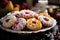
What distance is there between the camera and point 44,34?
32.3 inches

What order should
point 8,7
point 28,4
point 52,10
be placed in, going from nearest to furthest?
point 8,7, point 52,10, point 28,4

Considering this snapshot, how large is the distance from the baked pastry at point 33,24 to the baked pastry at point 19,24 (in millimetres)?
27

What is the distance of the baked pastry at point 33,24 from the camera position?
32.2 inches

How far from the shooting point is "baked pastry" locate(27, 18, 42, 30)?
819 millimetres

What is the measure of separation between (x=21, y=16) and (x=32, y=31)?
0.13 meters

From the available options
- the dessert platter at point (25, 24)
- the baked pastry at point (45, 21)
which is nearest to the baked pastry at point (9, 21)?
the dessert platter at point (25, 24)

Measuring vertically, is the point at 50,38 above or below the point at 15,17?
below

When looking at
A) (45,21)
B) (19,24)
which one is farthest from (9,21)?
(45,21)

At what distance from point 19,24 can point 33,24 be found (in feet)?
0.25

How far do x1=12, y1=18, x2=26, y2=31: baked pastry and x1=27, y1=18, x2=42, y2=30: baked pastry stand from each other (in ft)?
0.09

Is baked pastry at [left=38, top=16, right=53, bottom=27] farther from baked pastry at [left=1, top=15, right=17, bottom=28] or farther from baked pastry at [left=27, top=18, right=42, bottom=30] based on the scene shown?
baked pastry at [left=1, top=15, right=17, bottom=28]

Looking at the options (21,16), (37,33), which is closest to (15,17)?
(21,16)

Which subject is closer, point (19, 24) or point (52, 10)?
point (19, 24)

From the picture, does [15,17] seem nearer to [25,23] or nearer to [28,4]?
[25,23]
